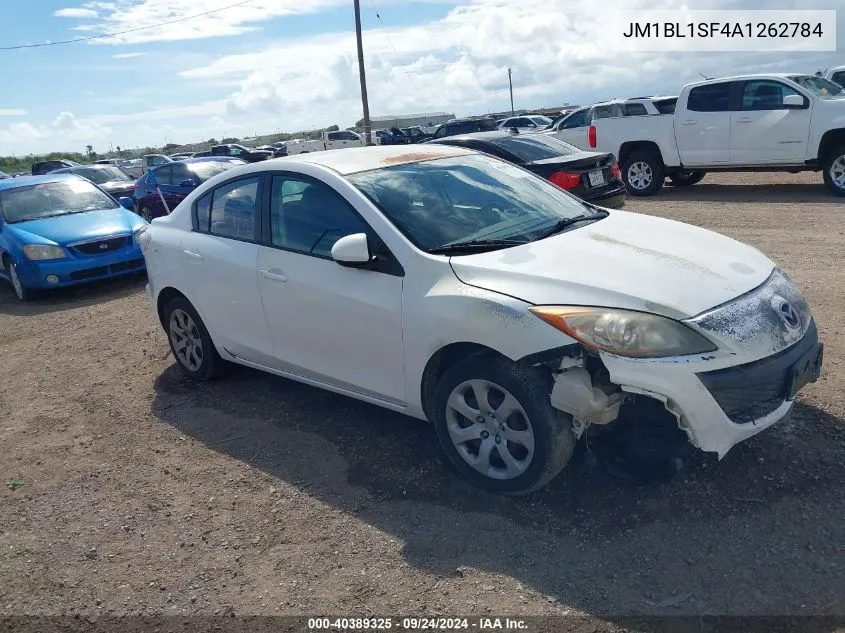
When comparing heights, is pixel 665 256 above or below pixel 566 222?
below

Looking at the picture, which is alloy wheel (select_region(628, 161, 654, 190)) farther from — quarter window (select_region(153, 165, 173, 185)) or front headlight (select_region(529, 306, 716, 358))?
front headlight (select_region(529, 306, 716, 358))

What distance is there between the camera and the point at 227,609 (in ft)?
10.1

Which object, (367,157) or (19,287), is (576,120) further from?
(367,157)

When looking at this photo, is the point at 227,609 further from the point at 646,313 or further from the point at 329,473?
the point at 646,313

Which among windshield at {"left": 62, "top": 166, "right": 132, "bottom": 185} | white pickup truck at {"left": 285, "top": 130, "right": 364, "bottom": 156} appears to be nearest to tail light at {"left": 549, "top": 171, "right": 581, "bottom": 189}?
windshield at {"left": 62, "top": 166, "right": 132, "bottom": 185}

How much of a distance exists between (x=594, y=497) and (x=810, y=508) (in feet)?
3.10

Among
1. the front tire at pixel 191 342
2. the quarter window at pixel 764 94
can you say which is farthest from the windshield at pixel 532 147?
the front tire at pixel 191 342

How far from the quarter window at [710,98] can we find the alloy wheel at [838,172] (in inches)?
80.7

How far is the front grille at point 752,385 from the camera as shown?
3066 mm

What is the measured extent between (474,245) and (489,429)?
3.21 ft

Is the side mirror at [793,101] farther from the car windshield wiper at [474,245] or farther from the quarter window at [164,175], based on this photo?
the quarter window at [164,175]

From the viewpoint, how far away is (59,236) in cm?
944

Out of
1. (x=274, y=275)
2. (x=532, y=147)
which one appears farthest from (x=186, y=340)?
(x=532, y=147)

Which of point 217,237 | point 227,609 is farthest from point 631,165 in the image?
point 227,609
